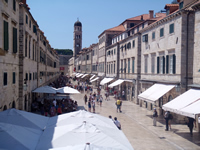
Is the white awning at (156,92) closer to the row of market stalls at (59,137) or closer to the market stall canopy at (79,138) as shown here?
the row of market stalls at (59,137)

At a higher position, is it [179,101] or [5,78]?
[5,78]

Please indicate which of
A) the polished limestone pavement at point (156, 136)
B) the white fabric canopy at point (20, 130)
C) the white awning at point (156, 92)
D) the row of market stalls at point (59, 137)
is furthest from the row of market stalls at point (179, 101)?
Answer: the white fabric canopy at point (20, 130)

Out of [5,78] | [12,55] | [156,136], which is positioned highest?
[12,55]

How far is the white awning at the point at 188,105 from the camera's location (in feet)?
48.4

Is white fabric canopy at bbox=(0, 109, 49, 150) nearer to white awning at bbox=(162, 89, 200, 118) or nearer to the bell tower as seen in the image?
white awning at bbox=(162, 89, 200, 118)

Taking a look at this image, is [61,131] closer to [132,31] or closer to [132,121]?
[132,121]

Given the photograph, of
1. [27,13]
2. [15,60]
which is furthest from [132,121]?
[27,13]

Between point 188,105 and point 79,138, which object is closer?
point 79,138

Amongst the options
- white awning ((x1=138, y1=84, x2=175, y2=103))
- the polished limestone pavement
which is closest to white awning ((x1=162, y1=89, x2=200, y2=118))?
the polished limestone pavement

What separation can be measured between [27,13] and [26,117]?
12314 mm

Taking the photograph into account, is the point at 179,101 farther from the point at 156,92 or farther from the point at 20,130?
the point at 20,130

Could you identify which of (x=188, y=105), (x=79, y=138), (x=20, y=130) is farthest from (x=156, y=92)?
(x=20, y=130)

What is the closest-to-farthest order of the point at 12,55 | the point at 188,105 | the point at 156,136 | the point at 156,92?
the point at 188,105
the point at 12,55
the point at 156,136
the point at 156,92

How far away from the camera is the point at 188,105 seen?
52.7 ft
